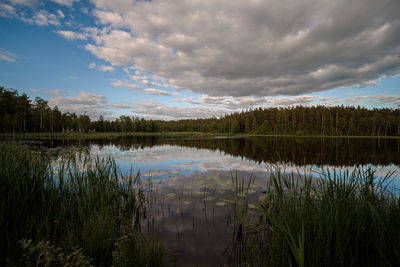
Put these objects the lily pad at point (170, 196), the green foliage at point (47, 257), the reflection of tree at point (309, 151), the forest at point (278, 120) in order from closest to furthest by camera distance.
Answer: the green foliage at point (47, 257), the lily pad at point (170, 196), the reflection of tree at point (309, 151), the forest at point (278, 120)

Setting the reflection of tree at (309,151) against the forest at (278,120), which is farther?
the forest at (278,120)

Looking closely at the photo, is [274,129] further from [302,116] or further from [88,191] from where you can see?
[88,191]

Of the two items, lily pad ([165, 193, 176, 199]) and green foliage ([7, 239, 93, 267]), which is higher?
green foliage ([7, 239, 93, 267])

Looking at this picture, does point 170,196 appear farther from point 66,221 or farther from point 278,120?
point 278,120

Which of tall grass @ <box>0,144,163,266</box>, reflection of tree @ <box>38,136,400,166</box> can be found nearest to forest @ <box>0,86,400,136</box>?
reflection of tree @ <box>38,136,400,166</box>

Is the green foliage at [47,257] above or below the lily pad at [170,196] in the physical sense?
above

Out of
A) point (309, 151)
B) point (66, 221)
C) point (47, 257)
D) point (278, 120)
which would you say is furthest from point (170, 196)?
point (278, 120)

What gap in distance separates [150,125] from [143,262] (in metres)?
126

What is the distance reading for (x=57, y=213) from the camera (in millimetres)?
4230

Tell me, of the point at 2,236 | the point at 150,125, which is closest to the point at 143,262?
the point at 2,236

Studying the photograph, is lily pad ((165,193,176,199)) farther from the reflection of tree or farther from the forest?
the forest

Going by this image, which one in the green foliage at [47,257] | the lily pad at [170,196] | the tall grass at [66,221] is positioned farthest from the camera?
the lily pad at [170,196]

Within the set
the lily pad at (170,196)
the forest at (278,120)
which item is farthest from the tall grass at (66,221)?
the forest at (278,120)

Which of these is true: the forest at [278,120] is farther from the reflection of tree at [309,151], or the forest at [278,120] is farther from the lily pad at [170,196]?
the lily pad at [170,196]
